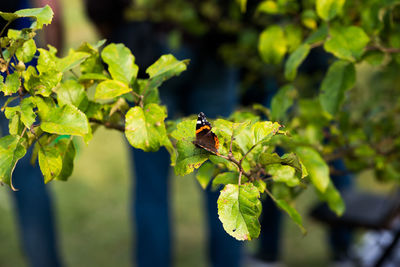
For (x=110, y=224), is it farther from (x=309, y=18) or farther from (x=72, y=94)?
(x=72, y=94)

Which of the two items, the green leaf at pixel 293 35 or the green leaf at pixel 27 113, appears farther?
the green leaf at pixel 293 35

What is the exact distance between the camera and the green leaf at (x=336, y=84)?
0.83 m

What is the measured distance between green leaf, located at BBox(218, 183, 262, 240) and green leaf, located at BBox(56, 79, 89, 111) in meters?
0.28

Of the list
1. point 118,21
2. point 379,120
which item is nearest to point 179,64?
point 379,120

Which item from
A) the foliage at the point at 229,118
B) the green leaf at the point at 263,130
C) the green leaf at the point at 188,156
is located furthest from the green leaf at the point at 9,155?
the green leaf at the point at 263,130

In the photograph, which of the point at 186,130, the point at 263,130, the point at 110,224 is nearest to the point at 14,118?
the point at 186,130

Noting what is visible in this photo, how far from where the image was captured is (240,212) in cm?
55

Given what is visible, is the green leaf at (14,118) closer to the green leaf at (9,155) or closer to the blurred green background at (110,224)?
the green leaf at (9,155)

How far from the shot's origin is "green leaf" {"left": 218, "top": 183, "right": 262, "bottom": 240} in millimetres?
538

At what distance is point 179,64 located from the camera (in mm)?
697

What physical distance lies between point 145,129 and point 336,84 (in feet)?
1.41

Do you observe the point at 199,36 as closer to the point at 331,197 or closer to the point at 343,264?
the point at 331,197

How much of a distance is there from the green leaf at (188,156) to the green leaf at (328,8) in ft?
1.58

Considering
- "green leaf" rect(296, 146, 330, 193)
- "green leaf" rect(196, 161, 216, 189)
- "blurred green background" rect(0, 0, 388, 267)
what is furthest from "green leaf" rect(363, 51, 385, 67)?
"blurred green background" rect(0, 0, 388, 267)
